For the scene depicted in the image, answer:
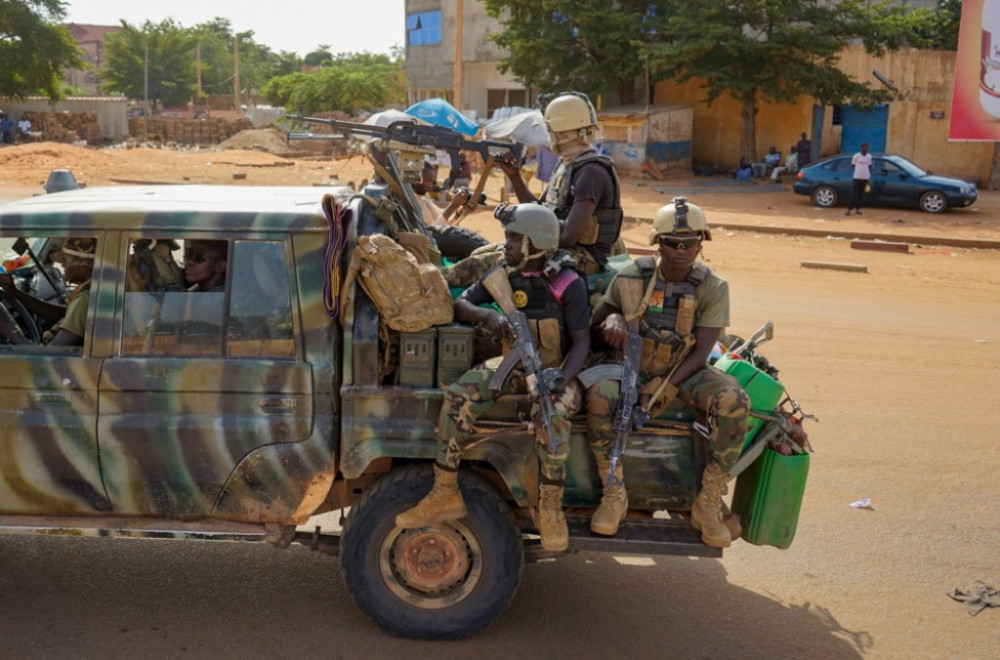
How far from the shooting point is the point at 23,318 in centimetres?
474

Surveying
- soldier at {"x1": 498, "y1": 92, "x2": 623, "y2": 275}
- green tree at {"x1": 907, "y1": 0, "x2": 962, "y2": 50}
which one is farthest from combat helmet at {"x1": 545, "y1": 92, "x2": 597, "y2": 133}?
green tree at {"x1": 907, "y1": 0, "x2": 962, "y2": 50}

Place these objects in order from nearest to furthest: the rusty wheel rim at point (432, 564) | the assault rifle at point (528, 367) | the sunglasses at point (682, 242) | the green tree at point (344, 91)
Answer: the assault rifle at point (528, 367)
the rusty wheel rim at point (432, 564)
the sunglasses at point (682, 242)
the green tree at point (344, 91)

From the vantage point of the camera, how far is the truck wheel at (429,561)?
4.09 meters

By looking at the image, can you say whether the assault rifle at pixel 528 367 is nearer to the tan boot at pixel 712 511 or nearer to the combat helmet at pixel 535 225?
the combat helmet at pixel 535 225

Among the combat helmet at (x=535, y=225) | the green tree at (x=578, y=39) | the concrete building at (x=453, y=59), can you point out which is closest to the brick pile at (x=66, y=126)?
the concrete building at (x=453, y=59)

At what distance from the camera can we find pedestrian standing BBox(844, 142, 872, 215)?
880 inches

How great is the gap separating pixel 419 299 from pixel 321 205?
579 millimetres

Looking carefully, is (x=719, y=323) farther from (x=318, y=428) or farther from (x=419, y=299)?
(x=318, y=428)

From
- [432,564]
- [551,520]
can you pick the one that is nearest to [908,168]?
[551,520]

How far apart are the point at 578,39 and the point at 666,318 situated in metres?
29.4

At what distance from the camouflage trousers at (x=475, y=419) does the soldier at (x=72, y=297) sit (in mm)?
1594

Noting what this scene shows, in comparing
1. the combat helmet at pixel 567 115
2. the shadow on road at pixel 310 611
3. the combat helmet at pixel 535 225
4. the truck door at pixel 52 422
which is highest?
the combat helmet at pixel 567 115

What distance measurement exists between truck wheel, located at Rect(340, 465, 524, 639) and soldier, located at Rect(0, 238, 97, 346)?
1410 mm

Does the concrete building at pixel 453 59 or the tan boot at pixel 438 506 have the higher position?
the concrete building at pixel 453 59
